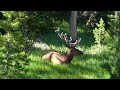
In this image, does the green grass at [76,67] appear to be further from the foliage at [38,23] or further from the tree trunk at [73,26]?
the foliage at [38,23]

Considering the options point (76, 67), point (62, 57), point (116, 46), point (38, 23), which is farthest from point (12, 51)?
point (38, 23)

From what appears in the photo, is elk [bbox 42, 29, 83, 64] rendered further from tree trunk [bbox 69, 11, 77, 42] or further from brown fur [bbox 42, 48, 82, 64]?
tree trunk [bbox 69, 11, 77, 42]

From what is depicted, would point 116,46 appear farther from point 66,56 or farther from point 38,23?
point 38,23

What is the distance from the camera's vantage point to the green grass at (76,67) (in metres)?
5.39

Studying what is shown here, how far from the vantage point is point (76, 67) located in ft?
19.7

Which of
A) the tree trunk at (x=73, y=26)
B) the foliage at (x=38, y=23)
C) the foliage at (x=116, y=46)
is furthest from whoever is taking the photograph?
the tree trunk at (x=73, y=26)

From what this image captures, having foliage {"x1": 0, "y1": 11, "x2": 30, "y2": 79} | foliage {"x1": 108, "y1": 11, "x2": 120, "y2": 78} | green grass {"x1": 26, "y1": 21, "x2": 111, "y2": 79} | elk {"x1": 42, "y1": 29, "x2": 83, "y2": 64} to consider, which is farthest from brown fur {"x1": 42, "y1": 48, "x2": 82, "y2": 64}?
foliage {"x1": 0, "y1": 11, "x2": 30, "y2": 79}

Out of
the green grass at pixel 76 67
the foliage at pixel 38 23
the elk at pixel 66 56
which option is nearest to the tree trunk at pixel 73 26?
the green grass at pixel 76 67

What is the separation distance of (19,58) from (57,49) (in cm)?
269

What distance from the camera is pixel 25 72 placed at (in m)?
4.82
